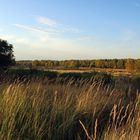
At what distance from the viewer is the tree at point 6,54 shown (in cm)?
4931

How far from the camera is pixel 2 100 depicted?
6.59 m

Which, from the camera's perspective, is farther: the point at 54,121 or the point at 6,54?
the point at 6,54

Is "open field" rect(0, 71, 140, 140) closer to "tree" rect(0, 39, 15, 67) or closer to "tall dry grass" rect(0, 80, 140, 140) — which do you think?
"tall dry grass" rect(0, 80, 140, 140)

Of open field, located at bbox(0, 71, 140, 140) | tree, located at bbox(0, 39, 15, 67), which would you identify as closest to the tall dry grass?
open field, located at bbox(0, 71, 140, 140)

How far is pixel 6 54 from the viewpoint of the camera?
165 feet

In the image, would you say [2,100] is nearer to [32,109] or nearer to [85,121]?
[32,109]

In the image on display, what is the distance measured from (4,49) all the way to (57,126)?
4599 centimetres

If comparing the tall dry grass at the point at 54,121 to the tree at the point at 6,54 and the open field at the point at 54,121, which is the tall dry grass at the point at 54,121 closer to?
the open field at the point at 54,121

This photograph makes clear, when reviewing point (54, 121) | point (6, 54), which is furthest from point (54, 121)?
point (6, 54)

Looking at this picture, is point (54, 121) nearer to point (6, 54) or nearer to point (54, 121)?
point (54, 121)

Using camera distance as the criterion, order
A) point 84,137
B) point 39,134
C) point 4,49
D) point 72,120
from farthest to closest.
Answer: point 4,49
point 72,120
point 84,137
point 39,134

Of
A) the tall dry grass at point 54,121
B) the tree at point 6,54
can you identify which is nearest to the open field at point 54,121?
the tall dry grass at point 54,121

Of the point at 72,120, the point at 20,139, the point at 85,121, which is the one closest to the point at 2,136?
the point at 20,139

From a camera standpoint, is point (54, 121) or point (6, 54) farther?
point (6, 54)
